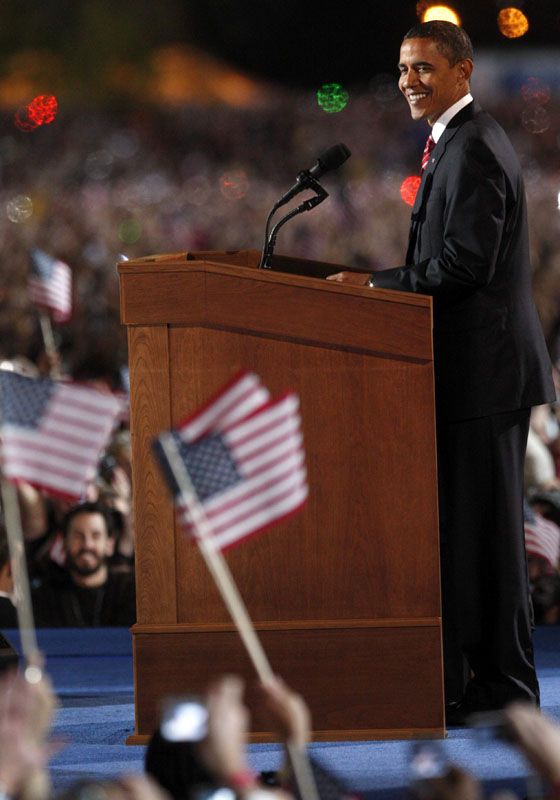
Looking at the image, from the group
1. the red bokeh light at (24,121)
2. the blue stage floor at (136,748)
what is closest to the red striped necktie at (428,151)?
the blue stage floor at (136,748)

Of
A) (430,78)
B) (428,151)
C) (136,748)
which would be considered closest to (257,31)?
(428,151)

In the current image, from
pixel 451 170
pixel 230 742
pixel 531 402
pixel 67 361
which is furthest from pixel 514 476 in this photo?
pixel 67 361

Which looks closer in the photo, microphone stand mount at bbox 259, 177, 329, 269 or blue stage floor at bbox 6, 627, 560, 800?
blue stage floor at bbox 6, 627, 560, 800

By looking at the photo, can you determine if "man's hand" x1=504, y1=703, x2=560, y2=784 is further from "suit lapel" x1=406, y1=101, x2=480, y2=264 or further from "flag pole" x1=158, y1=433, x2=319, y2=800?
"suit lapel" x1=406, y1=101, x2=480, y2=264

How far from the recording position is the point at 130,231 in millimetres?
20031

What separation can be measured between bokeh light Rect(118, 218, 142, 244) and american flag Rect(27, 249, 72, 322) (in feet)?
33.3

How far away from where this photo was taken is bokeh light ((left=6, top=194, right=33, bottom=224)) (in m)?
20.8

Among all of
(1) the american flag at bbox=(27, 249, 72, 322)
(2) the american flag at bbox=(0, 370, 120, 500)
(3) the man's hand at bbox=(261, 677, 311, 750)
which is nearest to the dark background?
(1) the american flag at bbox=(27, 249, 72, 322)

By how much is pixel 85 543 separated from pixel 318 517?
8.86 ft

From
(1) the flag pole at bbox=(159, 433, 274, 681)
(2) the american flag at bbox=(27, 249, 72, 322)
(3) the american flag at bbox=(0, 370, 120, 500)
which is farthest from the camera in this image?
(2) the american flag at bbox=(27, 249, 72, 322)

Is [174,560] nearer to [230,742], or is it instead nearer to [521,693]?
[521,693]

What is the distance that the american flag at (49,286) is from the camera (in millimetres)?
8984

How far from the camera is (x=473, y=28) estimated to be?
2622 cm

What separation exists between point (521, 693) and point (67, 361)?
8816 mm
